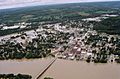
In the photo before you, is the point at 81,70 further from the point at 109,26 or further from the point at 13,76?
the point at 109,26

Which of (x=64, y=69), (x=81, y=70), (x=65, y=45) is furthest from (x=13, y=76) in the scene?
(x=65, y=45)

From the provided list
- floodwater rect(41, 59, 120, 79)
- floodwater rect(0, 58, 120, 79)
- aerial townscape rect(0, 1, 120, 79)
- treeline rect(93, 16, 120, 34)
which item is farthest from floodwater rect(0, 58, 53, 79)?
treeline rect(93, 16, 120, 34)

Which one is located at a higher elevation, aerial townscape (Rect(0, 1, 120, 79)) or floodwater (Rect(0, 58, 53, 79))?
aerial townscape (Rect(0, 1, 120, 79))

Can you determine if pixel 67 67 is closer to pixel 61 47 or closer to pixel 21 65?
pixel 21 65

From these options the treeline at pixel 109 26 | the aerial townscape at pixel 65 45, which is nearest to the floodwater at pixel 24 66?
the aerial townscape at pixel 65 45

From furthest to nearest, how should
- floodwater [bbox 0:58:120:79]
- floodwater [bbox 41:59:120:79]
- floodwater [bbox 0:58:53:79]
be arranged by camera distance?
floodwater [bbox 0:58:53:79] < floodwater [bbox 0:58:120:79] < floodwater [bbox 41:59:120:79]

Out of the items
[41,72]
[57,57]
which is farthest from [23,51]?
[41,72]

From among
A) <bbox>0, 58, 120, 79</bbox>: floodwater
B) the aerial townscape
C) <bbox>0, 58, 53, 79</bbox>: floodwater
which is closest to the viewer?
<bbox>0, 58, 120, 79</bbox>: floodwater

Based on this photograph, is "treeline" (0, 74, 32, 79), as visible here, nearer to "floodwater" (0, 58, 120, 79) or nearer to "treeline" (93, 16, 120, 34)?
"floodwater" (0, 58, 120, 79)
